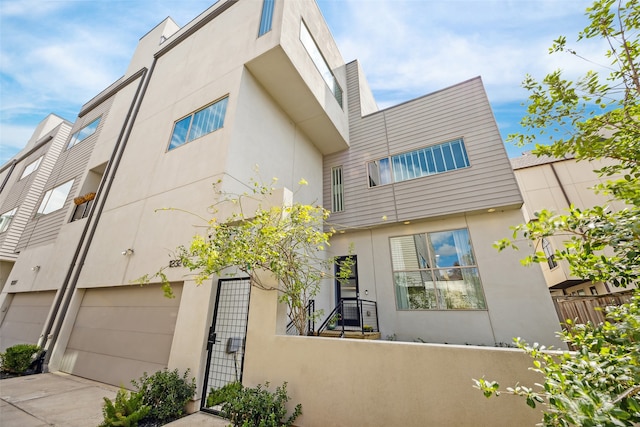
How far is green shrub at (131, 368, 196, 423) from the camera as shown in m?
3.66

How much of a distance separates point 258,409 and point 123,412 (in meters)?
1.87

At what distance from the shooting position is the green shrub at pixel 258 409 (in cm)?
312

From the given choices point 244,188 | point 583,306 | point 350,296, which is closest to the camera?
point 583,306

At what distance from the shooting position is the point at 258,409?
10.5ft

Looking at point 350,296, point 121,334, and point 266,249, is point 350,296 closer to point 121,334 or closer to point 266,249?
point 266,249

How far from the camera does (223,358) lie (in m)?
4.53

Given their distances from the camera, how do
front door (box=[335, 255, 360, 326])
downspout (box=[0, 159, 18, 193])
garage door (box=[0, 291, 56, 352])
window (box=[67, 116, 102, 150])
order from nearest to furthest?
1. front door (box=[335, 255, 360, 326])
2. garage door (box=[0, 291, 56, 352])
3. window (box=[67, 116, 102, 150])
4. downspout (box=[0, 159, 18, 193])

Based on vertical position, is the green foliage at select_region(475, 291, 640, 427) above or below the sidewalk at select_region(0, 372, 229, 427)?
above

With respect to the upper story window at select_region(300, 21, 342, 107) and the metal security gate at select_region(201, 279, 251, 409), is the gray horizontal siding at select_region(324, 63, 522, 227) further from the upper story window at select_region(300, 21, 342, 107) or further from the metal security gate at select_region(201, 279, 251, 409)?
the metal security gate at select_region(201, 279, 251, 409)

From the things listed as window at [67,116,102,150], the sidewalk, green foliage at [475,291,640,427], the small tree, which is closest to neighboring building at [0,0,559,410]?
the sidewalk

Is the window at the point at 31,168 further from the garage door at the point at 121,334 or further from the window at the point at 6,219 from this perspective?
the garage door at the point at 121,334

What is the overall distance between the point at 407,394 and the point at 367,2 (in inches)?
336

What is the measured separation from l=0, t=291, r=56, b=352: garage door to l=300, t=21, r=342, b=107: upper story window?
11558mm

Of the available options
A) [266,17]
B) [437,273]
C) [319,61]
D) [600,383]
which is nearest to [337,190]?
[437,273]
